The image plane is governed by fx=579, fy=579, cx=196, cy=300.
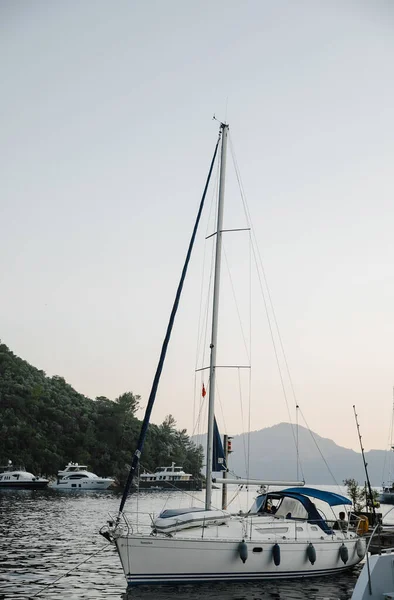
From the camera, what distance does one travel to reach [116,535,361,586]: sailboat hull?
2148 cm

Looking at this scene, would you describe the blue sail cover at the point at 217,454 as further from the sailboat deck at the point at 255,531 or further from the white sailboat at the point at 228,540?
the sailboat deck at the point at 255,531

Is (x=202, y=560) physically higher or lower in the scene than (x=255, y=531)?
lower

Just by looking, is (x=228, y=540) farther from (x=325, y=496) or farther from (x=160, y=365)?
(x=160, y=365)

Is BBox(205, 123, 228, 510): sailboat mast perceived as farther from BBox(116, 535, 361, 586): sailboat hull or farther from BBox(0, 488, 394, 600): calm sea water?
BBox(0, 488, 394, 600): calm sea water

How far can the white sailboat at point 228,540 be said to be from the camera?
21.6 meters

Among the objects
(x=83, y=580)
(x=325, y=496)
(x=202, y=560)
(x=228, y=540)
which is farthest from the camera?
(x=325, y=496)

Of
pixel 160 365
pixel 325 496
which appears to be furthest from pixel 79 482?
pixel 160 365

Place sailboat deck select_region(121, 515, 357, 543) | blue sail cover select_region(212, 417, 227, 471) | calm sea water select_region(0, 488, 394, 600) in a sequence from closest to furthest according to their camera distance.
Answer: calm sea water select_region(0, 488, 394, 600) → sailboat deck select_region(121, 515, 357, 543) → blue sail cover select_region(212, 417, 227, 471)

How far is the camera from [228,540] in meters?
22.6

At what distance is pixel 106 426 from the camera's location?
134125 millimetres

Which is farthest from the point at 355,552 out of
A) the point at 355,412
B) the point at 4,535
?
the point at 4,535

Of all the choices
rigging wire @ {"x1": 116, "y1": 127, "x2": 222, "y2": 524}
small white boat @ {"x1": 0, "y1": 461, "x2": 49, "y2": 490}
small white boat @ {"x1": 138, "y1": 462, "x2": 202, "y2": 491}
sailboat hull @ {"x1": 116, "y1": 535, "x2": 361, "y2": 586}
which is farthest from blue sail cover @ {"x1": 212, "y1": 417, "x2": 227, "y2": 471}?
small white boat @ {"x1": 138, "y1": 462, "x2": 202, "y2": 491}

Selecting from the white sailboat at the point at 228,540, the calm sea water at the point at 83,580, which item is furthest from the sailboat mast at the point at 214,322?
the calm sea water at the point at 83,580

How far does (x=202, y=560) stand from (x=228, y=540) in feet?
4.13
